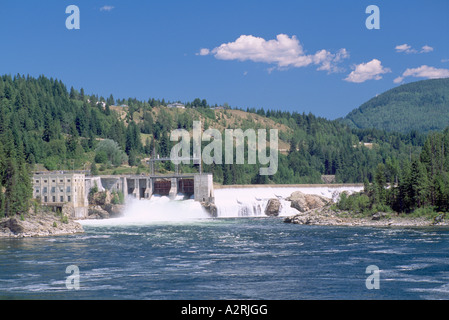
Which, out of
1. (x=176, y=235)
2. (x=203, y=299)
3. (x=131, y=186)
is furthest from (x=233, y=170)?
(x=203, y=299)

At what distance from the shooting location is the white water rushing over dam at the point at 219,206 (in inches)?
3784

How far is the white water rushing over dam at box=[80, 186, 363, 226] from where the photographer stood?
96125mm

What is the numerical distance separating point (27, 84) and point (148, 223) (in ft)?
321

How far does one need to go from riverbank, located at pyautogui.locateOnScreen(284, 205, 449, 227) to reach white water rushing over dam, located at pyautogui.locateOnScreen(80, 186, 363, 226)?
1567 cm

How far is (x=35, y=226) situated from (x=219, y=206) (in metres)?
37.9

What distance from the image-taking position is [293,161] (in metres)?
157

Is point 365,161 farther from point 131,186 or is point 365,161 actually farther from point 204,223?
point 204,223

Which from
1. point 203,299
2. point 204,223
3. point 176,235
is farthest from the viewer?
point 204,223

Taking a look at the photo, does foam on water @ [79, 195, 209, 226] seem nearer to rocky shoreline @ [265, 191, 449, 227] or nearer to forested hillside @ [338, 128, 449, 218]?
rocky shoreline @ [265, 191, 449, 227]

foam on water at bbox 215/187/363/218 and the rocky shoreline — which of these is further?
foam on water at bbox 215/187/363/218

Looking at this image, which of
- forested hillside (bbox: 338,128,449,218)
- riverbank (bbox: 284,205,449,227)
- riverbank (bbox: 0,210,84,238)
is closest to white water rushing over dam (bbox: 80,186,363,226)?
riverbank (bbox: 284,205,449,227)

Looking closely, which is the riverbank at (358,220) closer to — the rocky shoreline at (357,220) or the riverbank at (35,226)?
the rocky shoreline at (357,220)

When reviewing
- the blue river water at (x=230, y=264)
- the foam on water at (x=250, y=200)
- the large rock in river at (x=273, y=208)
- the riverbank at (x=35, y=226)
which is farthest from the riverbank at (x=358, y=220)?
the riverbank at (x=35, y=226)

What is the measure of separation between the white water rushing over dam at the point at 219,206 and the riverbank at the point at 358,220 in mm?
15675
